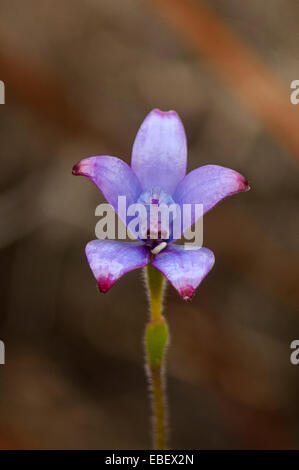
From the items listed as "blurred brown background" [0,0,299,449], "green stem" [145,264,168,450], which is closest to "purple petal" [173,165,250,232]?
"green stem" [145,264,168,450]

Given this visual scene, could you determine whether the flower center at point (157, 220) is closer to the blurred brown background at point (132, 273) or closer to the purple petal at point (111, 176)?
the purple petal at point (111, 176)

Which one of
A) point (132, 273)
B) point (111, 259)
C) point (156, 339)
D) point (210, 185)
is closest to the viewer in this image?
point (111, 259)

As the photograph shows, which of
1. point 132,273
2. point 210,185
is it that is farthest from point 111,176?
point 132,273

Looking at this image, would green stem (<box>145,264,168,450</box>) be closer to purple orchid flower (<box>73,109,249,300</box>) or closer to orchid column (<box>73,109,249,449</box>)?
orchid column (<box>73,109,249,449</box>)

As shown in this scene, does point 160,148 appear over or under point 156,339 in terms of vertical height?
over

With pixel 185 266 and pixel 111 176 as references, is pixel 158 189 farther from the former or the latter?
pixel 185 266

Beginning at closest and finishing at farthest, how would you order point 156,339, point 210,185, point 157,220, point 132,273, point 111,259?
point 111,259, point 210,185, point 157,220, point 156,339, point 132,273

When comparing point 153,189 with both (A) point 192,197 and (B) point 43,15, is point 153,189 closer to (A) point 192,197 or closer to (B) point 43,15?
(A) point 192,197
